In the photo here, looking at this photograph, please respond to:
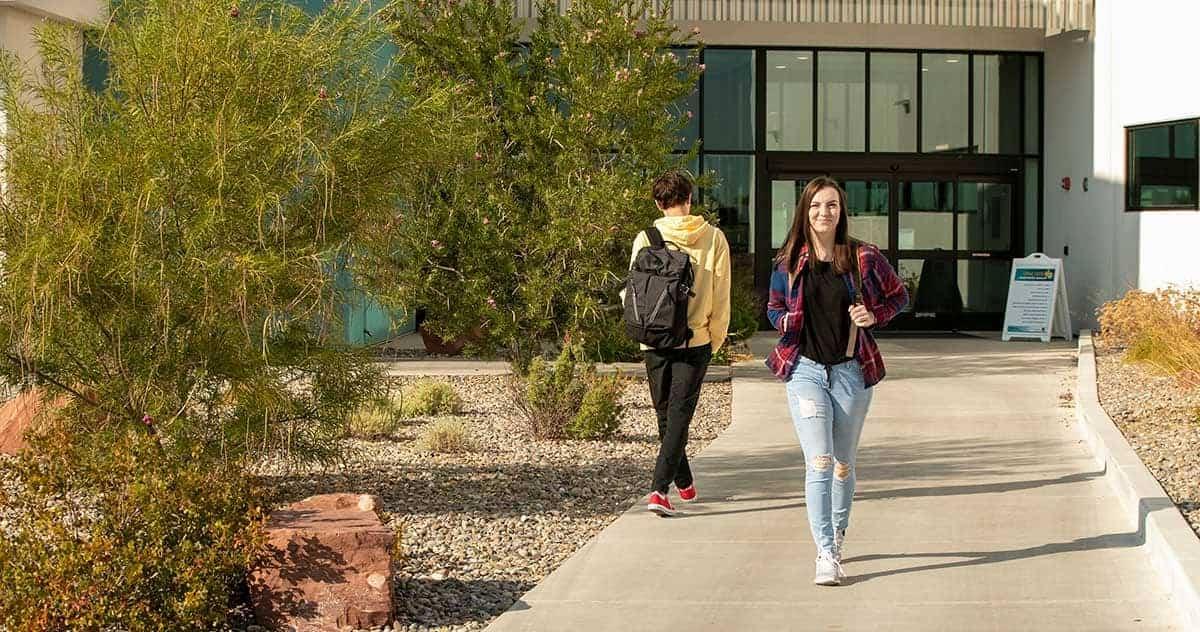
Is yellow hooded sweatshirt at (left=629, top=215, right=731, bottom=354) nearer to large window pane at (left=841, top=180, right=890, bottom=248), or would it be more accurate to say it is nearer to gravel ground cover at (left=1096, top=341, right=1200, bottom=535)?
gravel ground cover at (left=1096, top=341, right=1200, bottom=535)

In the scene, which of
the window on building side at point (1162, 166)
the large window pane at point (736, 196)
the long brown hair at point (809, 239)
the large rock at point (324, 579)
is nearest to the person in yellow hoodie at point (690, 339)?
the long brown hair at point (809, 239)

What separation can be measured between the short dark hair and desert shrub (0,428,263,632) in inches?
115

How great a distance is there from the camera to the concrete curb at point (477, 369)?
1589cm

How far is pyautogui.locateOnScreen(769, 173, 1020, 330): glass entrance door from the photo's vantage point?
23531 mm

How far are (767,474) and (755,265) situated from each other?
1385 cm

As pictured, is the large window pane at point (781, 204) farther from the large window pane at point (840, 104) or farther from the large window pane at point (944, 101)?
the large window pane at point (944, 101)

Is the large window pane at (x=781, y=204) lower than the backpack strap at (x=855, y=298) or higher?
higher

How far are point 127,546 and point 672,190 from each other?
359 cm

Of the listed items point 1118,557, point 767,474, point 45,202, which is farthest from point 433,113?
point 1118,557

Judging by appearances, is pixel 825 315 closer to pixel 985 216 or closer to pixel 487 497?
pixel 487 497

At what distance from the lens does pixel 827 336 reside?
22.0 feet

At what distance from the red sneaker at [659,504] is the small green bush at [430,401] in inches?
183

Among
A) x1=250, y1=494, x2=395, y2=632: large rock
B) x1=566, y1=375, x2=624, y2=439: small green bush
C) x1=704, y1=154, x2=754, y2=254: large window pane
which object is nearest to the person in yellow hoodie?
x1=250, y1=494, x2=395, y2=632: large rock

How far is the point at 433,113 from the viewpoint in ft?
25.9
